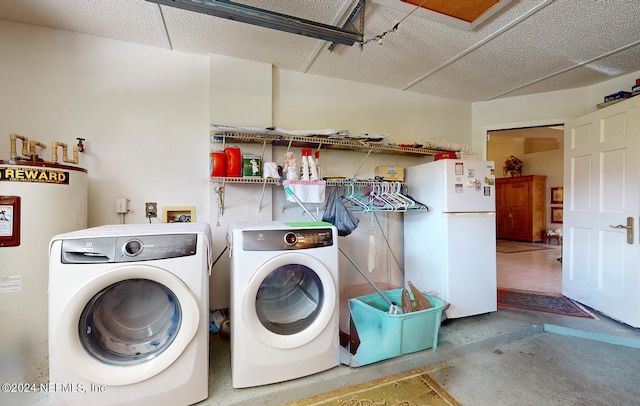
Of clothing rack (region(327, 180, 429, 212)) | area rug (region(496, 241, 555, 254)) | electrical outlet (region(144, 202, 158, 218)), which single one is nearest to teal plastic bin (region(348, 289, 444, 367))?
clothing rack (region(327, 180, 429, 212))

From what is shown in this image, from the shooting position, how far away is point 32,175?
146cm

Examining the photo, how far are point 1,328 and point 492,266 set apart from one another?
3432mm

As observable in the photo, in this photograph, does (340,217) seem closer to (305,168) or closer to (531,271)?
(305,168)

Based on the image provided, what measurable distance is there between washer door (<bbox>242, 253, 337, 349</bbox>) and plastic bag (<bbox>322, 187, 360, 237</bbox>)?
1.74 feet

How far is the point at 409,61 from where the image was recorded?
2344mm

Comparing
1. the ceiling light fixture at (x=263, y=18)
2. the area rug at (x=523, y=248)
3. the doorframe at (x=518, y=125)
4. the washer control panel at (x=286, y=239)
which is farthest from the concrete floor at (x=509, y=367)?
the area rug at (x=523, y=248)

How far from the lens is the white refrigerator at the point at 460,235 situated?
223 centimetres

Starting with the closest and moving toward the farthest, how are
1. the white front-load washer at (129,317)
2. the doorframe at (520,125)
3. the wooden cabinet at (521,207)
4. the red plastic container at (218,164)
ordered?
the white front-load washer at (129,317) → the red plastic container at (218,164) → the doorframe at (520,125) → the wooden cabinet at (521,207)

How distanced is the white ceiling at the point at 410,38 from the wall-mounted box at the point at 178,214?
1.32 metres

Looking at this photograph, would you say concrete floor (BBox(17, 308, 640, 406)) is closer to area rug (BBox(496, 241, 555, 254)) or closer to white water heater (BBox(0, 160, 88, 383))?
white water heater (BBox(0, 160, 88, 383))

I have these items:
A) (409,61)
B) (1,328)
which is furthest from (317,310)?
(409,61)

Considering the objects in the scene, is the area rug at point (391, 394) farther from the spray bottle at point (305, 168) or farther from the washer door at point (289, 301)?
the spray bottle at point (305, 168)

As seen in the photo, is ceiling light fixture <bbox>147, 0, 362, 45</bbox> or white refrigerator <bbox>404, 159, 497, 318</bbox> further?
white refrigerator <bbox>404, 159, 497, 318</bbox>

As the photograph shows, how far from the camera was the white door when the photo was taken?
2.19 m
